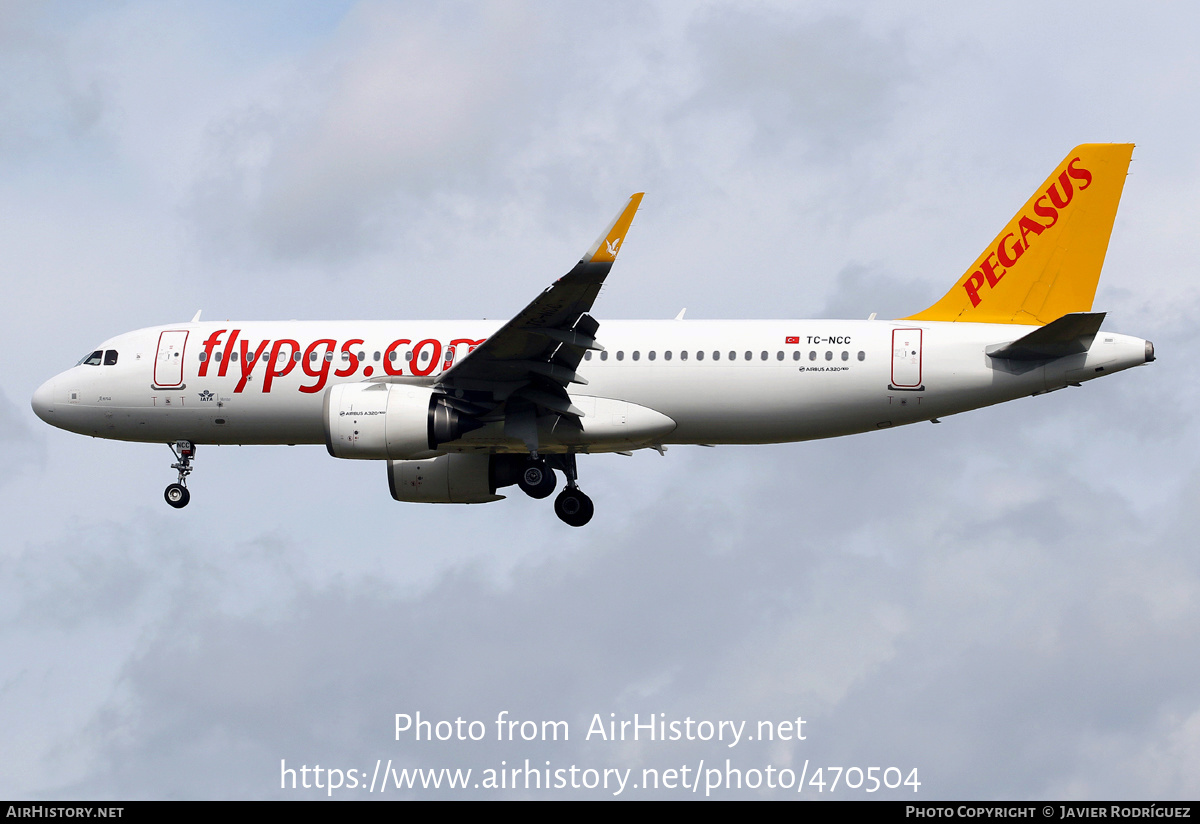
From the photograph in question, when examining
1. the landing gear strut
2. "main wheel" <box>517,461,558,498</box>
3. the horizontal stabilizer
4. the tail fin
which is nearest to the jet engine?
"main wheel" <box>517,461,558,498</box>

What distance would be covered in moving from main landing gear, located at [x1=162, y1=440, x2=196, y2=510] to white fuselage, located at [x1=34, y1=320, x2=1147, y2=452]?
10.2 inches

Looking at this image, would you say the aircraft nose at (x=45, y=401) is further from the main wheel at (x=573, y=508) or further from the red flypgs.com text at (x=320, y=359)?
the main wheel at (x=573, y=508)

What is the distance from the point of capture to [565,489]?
35.8 m

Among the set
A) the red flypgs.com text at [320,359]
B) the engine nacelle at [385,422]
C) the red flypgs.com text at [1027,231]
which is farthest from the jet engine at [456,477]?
the red flypgs.com text at [1027,231]

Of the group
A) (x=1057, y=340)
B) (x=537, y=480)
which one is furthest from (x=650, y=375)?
(x=1057, y=340)

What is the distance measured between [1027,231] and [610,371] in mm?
10239

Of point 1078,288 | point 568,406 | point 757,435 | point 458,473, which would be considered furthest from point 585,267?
point 1078,288

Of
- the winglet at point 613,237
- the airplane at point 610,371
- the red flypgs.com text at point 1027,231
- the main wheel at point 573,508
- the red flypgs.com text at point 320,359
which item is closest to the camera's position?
the winglet at point 613,237

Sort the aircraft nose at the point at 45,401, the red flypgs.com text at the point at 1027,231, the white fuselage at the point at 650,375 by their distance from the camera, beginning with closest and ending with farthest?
1. the white fuselage at the point at 650,375
2. the red flypgs.com text at the point at 1027,231
3. the aircraft nose at the point at 45,401

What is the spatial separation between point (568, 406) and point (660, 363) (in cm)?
239

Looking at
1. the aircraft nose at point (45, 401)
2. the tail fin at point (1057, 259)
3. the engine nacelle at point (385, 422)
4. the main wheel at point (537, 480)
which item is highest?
the tail fin at point (1057, 259)

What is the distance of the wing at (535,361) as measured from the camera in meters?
28.8

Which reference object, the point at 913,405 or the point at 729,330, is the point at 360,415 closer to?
the point at 729,330

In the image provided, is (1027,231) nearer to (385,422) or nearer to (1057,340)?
(1057,340)
